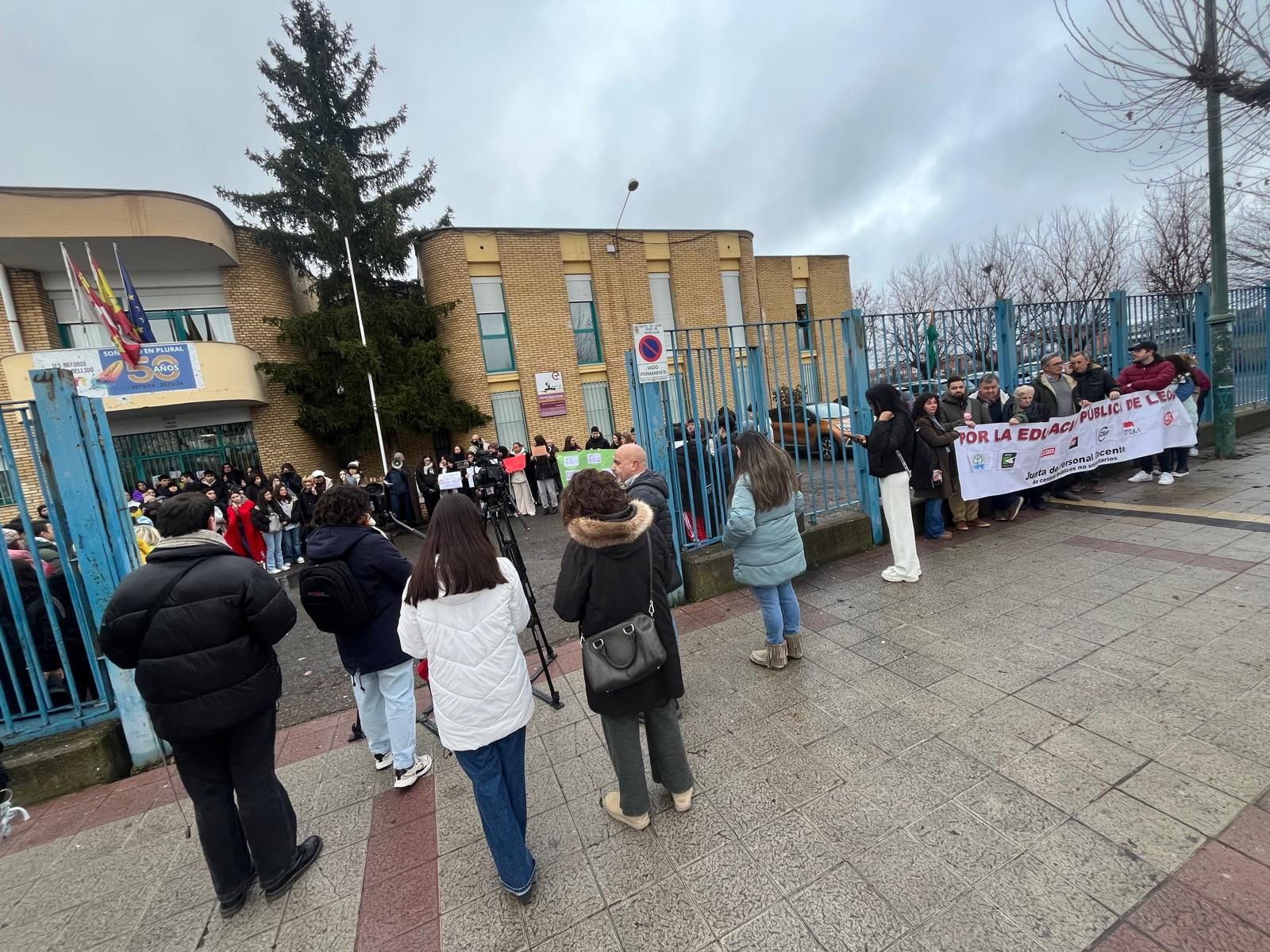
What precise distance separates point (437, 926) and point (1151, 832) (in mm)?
2966

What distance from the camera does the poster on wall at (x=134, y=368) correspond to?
11.1m

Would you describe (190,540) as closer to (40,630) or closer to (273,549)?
(40,630)

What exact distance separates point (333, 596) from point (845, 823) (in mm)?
2716

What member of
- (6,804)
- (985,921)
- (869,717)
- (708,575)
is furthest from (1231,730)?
(6,804)

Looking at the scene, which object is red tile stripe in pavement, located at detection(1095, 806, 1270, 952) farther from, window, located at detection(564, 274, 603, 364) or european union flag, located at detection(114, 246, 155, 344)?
window, located at detection(564, 274, 603, 364)

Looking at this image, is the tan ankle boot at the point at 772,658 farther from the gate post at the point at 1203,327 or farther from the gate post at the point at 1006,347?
the gate post at the point at 1203,327

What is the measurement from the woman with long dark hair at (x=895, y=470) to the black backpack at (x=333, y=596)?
438 cm

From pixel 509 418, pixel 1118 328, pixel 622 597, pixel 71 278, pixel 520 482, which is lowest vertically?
pixel 520 482

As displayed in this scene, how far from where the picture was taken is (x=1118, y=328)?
7922mm

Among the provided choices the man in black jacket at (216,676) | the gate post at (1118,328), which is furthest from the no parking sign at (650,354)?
the gate post at (1118,328)

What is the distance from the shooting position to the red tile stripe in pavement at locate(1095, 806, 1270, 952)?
1786 millimetres

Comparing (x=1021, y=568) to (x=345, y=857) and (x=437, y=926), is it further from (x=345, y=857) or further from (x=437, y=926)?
(x=345, y=857)

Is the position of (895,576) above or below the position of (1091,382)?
below

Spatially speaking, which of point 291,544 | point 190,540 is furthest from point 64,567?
point 291,544
